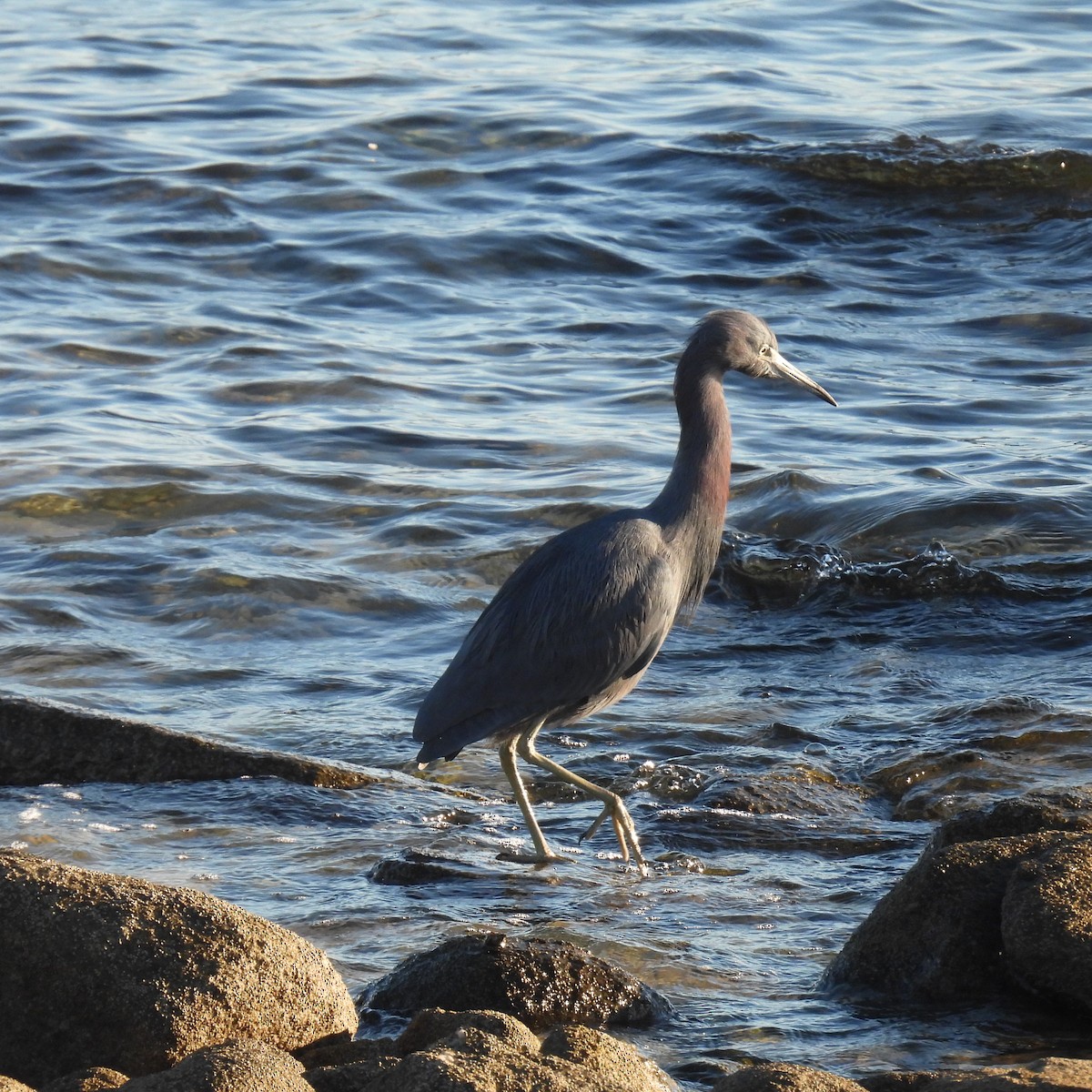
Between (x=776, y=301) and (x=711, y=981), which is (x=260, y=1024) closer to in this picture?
(x=711, y=981)

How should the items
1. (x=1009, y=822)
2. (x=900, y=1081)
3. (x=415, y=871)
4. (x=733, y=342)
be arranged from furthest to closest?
(x=733, y=342) < (x=415, y=871) < (x=1009, y=822) < (x=900, y=1081)

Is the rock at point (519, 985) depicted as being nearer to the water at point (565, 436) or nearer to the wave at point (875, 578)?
the water at point (565, 436)

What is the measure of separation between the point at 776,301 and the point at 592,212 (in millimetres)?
2529

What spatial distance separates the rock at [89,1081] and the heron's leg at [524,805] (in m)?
2.33

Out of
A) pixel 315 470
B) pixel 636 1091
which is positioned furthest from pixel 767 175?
pixel 636 1091

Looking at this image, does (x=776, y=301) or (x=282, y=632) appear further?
(x=776, y=301)

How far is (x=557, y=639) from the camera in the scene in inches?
247

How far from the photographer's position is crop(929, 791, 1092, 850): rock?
4.88 meters

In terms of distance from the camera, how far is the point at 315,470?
1028cm

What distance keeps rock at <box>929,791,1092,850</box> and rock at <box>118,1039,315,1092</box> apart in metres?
2.14

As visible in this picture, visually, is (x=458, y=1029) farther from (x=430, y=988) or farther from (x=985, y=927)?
(x=985, y=927)

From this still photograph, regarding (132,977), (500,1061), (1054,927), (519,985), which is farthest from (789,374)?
(500,1061)

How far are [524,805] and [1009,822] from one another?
1.75m

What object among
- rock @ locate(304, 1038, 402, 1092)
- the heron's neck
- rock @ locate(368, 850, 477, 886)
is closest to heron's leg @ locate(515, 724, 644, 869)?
rock @ locate(368, 850, 477, 886)
